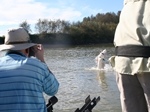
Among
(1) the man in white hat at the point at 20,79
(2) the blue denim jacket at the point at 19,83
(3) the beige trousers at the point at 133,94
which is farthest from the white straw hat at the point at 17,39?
(3) the beige trousers at the point at 133,94

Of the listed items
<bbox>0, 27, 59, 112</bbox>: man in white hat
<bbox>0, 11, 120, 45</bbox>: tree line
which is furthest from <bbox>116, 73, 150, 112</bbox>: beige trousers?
<bbox>0, 11, 120, 45</bbox>: tree line

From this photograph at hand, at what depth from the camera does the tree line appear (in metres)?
66.7

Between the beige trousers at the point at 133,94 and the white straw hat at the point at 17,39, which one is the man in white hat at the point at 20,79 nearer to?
the white straw hat at the point at 17,39

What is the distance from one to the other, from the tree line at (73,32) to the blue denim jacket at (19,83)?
63.2 meters

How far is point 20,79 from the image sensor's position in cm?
252

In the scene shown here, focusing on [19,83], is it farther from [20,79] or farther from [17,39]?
[17,39]

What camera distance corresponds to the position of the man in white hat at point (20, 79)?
2.52 m

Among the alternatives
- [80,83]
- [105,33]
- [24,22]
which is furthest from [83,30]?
[80,83]

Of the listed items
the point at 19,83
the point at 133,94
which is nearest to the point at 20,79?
the point at 19,83

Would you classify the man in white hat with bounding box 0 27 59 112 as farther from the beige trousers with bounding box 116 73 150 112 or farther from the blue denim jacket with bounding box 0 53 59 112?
the beige trousers with bounding box 116 73 150 112

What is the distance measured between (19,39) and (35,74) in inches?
15.2

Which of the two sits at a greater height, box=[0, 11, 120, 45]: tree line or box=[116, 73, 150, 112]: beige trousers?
box=[116, 73, 150, 112]: beige trousers

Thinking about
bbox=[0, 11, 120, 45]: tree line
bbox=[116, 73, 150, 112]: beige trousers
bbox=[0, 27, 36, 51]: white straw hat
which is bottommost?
bbox=[0, 11, 120, 45]: tree line

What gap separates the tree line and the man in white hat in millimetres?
63054
